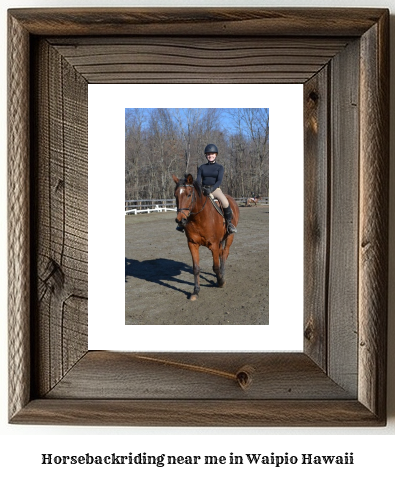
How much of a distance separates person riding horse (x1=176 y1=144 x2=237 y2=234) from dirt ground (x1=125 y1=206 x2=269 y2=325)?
16mm

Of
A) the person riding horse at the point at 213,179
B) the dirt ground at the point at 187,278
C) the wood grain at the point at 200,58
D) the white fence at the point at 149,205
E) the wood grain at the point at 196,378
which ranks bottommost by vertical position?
the wood grain at the point at 196,378

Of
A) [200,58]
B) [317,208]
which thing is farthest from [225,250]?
[200,58]

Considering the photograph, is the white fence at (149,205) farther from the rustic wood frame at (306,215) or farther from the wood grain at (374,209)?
the wood grain at (374,209)

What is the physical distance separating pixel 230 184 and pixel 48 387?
328 mm

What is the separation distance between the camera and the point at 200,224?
0.56 m

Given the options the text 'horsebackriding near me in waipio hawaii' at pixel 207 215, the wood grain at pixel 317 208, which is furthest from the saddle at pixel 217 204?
the wood grain at pixel 317 208

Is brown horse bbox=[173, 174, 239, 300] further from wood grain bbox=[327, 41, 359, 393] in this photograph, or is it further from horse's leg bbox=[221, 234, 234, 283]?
wood grain bbox=[327, 41, 359, 393]

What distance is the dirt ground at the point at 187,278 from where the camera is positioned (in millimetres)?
547

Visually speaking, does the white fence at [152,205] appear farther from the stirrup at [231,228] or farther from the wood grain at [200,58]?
the wood grain at [200,58]

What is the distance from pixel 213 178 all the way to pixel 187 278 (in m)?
0.12

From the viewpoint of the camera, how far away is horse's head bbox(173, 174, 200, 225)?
55cm

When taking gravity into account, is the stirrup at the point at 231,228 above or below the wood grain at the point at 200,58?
below

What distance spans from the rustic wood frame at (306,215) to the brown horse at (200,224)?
0.10m

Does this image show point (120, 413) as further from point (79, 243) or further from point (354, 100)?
point (354, 100)
